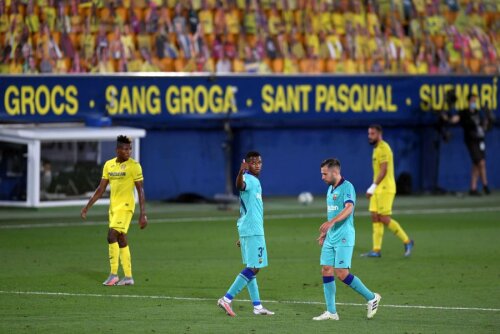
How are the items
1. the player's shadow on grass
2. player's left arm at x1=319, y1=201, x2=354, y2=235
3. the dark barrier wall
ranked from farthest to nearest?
the dark barrier wall
the player's shadow on grass
player's left arm at x1=319, y1=201, x2=354, y2=235

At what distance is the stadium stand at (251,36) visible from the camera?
28.3 meters

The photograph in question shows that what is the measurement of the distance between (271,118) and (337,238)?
53.4ft

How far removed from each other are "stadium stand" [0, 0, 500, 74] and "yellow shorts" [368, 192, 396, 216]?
10.3 metres

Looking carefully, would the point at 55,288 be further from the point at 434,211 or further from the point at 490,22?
the point at 490,22

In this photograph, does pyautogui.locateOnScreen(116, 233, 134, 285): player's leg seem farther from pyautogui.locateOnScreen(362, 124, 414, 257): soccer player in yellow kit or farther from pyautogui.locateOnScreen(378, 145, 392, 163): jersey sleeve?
pyautogui.locateOnScreen(378, 145, 392, 163): jersey sleeve

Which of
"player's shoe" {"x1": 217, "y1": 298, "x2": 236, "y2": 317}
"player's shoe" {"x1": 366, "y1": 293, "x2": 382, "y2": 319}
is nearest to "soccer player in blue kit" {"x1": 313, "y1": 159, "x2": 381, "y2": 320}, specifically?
"player's shoe" {"x1": 366, "y1": 293, "x2": 382, "y2": 319}

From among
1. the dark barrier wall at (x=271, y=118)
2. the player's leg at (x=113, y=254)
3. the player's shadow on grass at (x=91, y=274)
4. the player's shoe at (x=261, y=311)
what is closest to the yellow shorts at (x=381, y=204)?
the player's shadow on grass at (x=91, y=274)

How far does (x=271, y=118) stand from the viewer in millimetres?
29609

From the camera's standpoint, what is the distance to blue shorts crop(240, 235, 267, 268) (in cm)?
1377

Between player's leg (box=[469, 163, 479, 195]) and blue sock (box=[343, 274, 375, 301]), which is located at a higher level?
player's leg (box=[469, 163, 479, 195])

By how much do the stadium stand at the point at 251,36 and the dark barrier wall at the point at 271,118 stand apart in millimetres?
1123

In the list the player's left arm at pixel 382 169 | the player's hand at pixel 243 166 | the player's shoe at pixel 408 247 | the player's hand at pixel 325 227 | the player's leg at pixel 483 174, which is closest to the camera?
the player's hand at pixel 325 227

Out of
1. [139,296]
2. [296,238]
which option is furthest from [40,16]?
[139,296]

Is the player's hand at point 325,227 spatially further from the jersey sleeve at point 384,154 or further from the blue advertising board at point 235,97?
the blue advertising board at point 235,97
